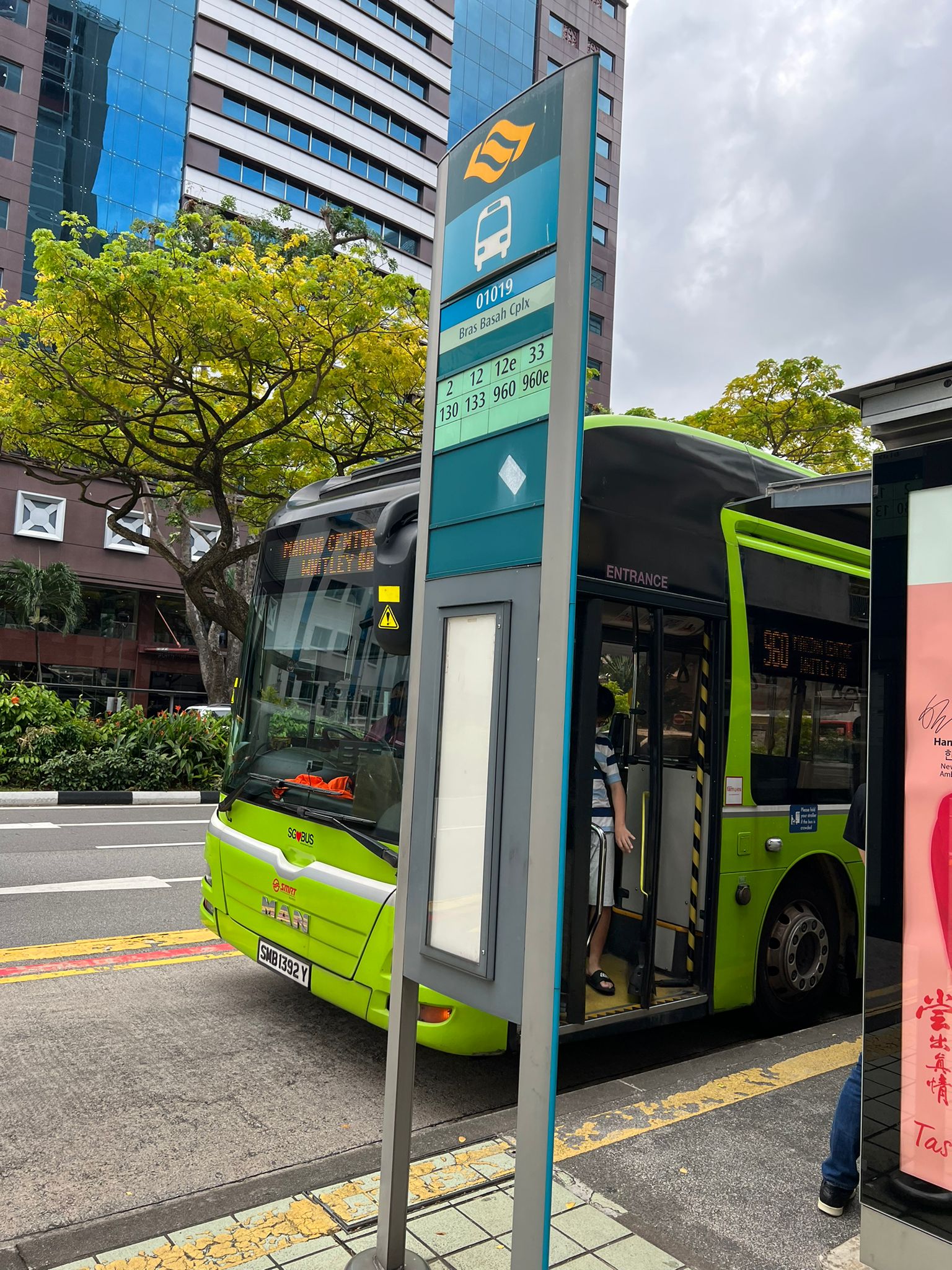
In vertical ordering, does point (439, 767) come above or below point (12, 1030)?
above

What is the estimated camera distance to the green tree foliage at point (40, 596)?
88.6 ft

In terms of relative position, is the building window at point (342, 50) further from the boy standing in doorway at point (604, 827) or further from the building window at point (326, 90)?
the boy standing in doorway at point (604, 827)

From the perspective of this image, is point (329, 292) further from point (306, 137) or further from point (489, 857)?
point (306, 137)

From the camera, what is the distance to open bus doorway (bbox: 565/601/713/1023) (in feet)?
15.5

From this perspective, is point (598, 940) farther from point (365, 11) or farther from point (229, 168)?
point (365, 11)

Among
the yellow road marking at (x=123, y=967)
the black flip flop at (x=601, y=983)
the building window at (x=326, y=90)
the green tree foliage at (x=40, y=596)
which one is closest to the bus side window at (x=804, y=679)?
the black flip flop at (x=601, y=983)

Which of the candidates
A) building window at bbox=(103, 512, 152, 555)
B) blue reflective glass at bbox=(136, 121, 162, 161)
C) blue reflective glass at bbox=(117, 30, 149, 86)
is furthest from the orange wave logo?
blue reflective glass at bbox=(117, 30, 149, 86)

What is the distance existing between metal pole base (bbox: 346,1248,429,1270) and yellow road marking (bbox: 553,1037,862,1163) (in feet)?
2.78

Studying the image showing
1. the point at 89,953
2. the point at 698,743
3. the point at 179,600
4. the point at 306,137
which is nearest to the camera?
the point at 698,743

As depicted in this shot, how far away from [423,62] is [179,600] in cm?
2682

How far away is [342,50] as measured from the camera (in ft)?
130

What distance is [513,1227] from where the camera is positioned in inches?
94.3

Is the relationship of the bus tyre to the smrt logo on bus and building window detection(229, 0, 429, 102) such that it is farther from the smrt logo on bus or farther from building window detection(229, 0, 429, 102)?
building window detection(229, 0, 429, 102)

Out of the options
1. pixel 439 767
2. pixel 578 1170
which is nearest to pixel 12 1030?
pixel 578 1170
